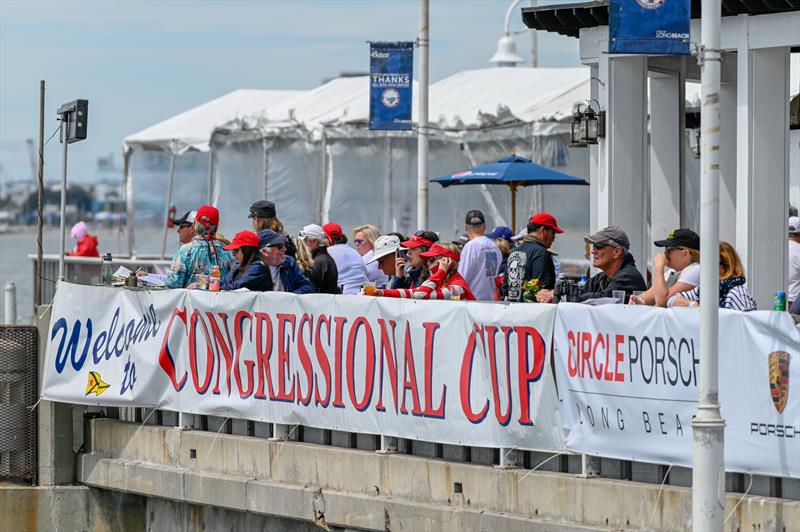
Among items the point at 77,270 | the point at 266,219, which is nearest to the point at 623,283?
the point at 266,219

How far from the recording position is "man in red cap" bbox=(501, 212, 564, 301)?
484 inches

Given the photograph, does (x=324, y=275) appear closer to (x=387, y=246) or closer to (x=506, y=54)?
(x=387, y=246)

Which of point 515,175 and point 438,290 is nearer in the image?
point 438,290

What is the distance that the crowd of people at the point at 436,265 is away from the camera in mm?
10414

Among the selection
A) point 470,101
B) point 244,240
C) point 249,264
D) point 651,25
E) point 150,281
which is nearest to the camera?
point 651,25

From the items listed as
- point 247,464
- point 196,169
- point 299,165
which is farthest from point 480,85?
point 247,464

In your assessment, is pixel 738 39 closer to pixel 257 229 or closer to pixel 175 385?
pixel 257 229

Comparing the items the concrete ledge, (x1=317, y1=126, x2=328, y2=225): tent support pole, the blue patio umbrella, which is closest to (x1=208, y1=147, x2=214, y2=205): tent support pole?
(x1=317, y1=126, x2=328, y2=225): tent support pole

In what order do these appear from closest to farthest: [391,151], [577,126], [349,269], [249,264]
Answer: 1. [249,264]
2. [349,269]
3. [577,126]
4. [391,151]

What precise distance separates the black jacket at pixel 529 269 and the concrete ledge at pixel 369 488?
7.02ft

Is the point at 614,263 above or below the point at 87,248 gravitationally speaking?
below

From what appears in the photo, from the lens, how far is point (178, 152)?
32531 mm

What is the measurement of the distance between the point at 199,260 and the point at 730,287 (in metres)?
4.86

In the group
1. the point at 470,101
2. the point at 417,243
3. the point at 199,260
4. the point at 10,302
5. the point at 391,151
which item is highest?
the point at 470,101
